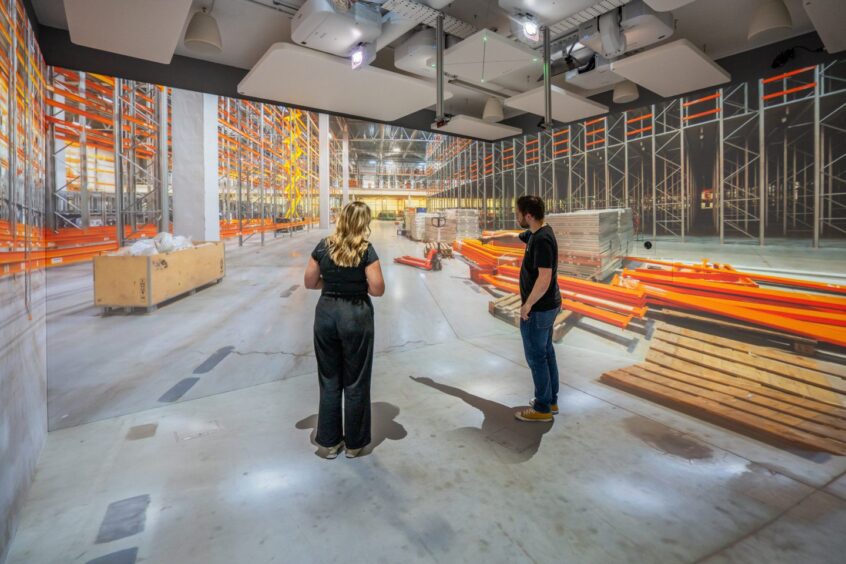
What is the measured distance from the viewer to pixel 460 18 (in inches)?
138

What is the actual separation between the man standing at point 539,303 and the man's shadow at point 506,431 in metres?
0.11

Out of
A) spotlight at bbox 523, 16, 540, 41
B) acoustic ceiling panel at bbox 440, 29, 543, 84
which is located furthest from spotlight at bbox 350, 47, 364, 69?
spotlight at bbox 523, 16, 540, 41

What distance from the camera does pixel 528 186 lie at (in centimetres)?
568

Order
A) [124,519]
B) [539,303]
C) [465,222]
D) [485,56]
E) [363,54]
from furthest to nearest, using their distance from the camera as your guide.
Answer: [465,222], [485,56], [363,54], [539,303], [124,519]

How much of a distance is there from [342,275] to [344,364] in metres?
0.56

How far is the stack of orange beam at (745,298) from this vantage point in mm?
3531

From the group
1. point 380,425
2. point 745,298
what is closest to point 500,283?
point 745,298

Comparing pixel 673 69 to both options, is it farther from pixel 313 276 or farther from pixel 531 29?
pixel 313 276

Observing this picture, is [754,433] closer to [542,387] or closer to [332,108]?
[542,387]

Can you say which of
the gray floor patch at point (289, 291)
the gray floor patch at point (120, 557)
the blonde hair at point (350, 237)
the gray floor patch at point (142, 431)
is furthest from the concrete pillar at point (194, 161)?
the gray floor patch at point (120, 557)

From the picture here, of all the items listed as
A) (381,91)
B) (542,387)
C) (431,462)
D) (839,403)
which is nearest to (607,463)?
(542,387)

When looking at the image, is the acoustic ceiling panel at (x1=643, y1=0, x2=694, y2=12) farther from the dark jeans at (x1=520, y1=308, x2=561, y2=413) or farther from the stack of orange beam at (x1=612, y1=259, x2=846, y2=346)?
the stack of orange beam at (x1=612, y1=259, x2=846, y2=346)

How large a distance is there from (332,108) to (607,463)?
4.35 metres

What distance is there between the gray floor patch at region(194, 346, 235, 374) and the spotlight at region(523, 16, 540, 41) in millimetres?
3791
